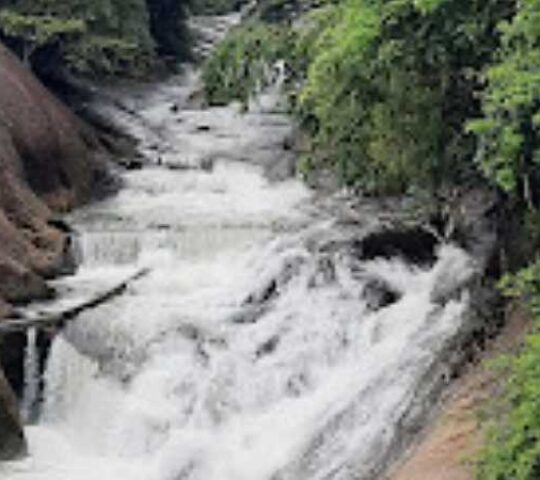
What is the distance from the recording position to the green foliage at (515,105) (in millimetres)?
9492

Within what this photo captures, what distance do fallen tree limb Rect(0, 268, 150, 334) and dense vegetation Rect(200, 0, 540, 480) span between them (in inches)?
157

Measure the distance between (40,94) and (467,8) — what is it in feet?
49.0

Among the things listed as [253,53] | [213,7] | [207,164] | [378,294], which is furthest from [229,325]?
[213,7]

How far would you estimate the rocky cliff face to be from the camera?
17.9 metres

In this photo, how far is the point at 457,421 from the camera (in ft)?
36.6

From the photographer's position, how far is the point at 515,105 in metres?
9.84

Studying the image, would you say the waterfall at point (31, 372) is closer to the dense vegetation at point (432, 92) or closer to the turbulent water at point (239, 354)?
the turbulent water at point (239, 354)

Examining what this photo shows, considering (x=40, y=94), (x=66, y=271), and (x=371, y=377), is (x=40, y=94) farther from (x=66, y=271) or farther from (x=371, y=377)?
(x=371, y=377)

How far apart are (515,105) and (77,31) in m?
18.5

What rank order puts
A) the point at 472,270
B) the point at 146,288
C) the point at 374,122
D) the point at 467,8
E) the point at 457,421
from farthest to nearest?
1. the point at 146,288
2. the point at 472,270
3. the point at 374,122
4. the point at 467,8
5. the point at 457,421

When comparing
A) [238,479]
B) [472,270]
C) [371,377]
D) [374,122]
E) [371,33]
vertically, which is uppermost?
[371,33]

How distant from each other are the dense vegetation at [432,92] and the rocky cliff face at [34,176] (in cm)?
485

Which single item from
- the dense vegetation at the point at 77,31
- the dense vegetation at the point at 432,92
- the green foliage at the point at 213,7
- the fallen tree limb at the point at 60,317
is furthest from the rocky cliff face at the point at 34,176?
the green foliage at the point at 213,7

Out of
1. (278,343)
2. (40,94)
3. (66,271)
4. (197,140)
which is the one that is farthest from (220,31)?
(278,343)
